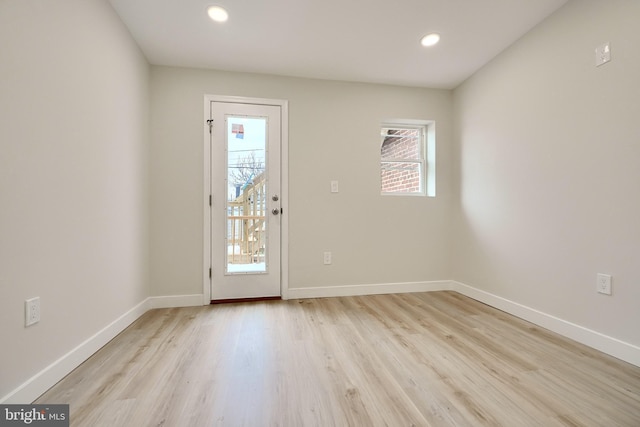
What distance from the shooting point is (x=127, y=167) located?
2.18m

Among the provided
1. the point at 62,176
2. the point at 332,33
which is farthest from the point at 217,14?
the point at 62,176

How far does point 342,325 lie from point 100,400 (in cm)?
150

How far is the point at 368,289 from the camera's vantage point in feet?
9.90

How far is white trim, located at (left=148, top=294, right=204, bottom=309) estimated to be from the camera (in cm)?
260

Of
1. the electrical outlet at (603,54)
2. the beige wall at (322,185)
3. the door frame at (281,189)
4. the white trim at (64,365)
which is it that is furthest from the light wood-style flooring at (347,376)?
the electrical outlet at (603,54)

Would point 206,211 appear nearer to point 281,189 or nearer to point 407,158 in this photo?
point 281,189

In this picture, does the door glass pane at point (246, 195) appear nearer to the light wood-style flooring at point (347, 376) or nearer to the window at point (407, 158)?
the light wood-style flooring at point (347, 376)

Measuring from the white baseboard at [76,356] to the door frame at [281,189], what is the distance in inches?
18.9

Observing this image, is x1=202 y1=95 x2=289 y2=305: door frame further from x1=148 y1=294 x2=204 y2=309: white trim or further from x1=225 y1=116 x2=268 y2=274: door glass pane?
x1=225 y1=116 x2=268 y2=274: door glass pane

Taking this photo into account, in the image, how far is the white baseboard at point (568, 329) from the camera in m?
1.62

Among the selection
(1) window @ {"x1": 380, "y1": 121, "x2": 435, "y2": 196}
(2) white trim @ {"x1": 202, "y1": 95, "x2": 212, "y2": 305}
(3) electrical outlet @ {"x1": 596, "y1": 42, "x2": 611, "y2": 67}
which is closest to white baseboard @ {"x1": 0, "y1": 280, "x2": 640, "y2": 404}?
(2) white trim @ {"x1": 202, "y1": 95, "x2": 212, "y2": 305}

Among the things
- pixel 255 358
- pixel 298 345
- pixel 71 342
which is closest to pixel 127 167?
pixel 71 342

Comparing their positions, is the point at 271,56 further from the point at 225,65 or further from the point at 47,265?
the point at 47,265

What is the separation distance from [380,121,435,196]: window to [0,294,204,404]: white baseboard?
2654 millimetres
